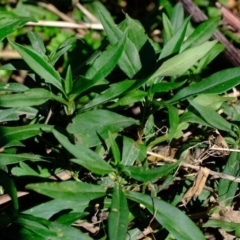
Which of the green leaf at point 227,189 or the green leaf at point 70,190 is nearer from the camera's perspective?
the green leaf at point 70,190

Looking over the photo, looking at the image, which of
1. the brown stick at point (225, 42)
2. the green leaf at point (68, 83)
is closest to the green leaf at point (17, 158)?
the green leaf at point (68, 83)

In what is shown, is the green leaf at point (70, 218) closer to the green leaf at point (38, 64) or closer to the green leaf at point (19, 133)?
the green leaf at point (19, 133)

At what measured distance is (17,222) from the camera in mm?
1663

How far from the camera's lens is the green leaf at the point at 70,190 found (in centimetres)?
161

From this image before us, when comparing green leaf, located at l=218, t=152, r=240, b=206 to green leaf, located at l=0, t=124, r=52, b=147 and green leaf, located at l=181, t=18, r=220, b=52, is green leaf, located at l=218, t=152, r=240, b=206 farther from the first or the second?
green leaf, located at l=0, t=124, r=52, b=147

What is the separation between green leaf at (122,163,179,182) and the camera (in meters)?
1.60

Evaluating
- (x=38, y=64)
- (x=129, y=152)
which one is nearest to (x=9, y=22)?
(x=38, y=64)

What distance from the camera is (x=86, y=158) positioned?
1615 millimetres

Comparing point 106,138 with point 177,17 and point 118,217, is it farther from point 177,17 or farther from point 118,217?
point 177,17

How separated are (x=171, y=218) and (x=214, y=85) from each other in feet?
1.65

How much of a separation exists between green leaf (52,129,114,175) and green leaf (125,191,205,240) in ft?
0.50

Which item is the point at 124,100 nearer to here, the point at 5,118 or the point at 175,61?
the point at 175,61

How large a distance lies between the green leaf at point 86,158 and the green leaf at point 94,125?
80mm

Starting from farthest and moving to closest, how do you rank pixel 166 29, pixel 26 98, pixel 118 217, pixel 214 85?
pixel 166 29
pixel 214 85
pixel 26 98
pixel 118 217
